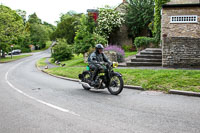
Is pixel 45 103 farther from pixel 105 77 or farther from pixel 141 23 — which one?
pixel 141 23

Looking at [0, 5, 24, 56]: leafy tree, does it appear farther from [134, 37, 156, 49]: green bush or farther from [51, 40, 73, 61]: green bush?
[134, 37, 156, 49]: green bush

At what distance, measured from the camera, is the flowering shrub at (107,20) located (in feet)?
108

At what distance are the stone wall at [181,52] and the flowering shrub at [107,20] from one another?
20286 mm

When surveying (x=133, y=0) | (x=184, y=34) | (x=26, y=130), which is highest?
(x=133, y=0)

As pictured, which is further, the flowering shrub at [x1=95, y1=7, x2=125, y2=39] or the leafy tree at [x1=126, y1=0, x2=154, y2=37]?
the flowering shrub at [x1=95, y1=7, x2=125, y2=39]

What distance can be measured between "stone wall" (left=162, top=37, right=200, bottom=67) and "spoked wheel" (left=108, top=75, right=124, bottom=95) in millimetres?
6857

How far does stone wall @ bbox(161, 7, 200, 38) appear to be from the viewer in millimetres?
18422

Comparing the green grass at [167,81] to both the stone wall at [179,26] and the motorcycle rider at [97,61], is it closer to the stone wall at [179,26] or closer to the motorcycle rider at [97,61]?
the motorcycle rider at [97,61]

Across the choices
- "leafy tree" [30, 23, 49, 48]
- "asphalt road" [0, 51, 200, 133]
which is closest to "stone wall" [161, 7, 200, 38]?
"asphalt road" [0, 51, 200, 133]

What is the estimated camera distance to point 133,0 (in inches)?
1289

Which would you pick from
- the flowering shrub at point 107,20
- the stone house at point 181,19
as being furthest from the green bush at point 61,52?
the stone house at point 181,19

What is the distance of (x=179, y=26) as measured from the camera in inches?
742

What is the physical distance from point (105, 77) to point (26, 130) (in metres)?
4.16

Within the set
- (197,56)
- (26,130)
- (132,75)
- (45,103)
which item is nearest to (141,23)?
(197,56)
